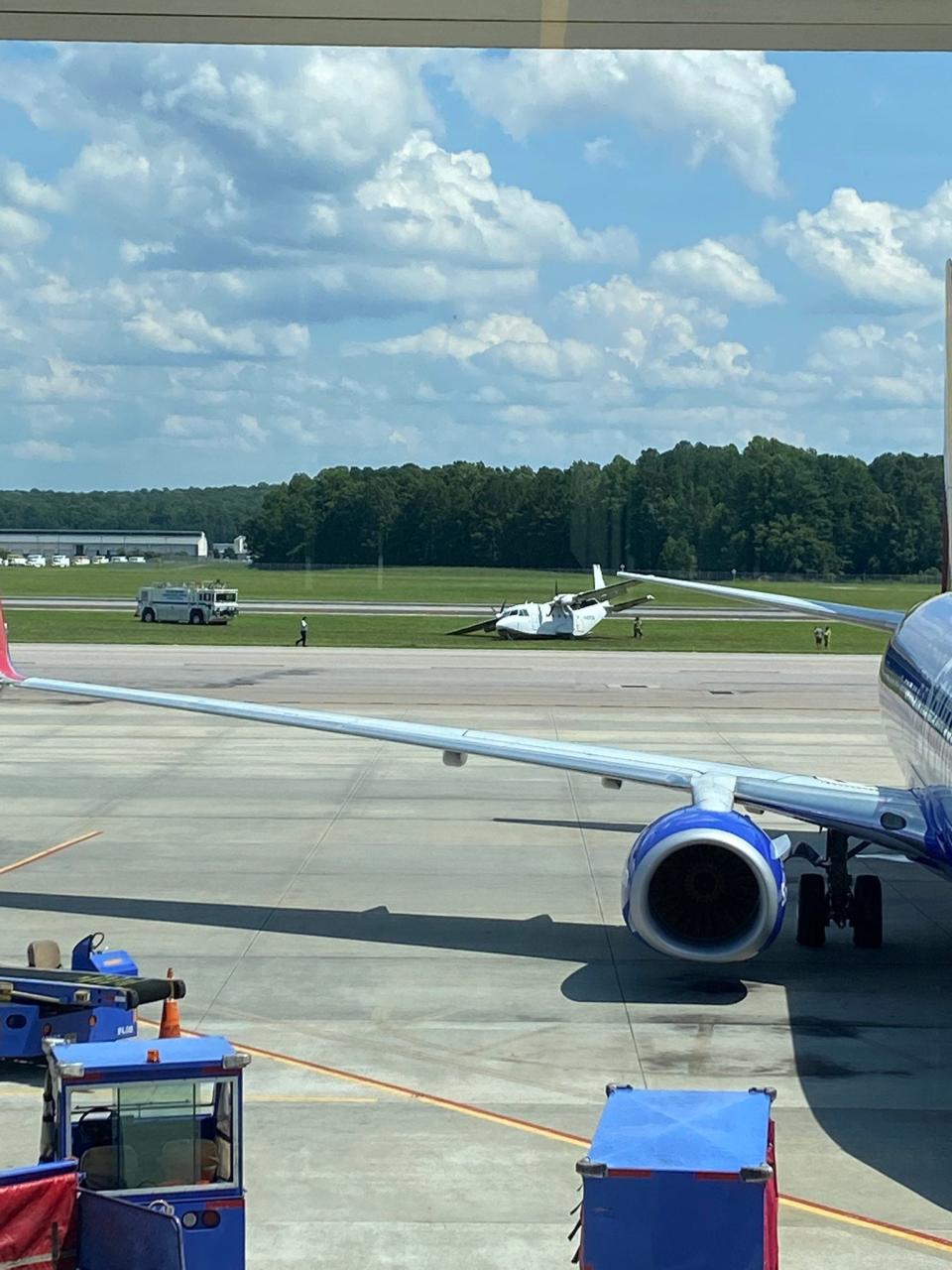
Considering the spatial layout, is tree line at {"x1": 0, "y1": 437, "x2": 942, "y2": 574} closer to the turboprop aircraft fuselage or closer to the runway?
the runway

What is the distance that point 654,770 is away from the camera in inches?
746

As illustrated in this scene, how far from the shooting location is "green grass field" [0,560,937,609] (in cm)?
11050

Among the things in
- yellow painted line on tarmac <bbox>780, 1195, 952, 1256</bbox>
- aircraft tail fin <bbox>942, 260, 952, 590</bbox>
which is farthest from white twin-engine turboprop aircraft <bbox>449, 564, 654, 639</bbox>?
yellow painted line on tarmac <bbox>780, 1195, 952, 1256</bbox>


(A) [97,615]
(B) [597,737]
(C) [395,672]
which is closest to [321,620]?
(A) [97,615]

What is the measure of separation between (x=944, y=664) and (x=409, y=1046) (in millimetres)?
7175

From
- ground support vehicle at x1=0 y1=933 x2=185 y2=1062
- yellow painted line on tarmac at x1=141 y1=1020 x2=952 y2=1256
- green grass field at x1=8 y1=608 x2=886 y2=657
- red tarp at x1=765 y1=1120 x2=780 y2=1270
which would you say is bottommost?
green grass field at x1=8 y1=608 x2=886 y2=657

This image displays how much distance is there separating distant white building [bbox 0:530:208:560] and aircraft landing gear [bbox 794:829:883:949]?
146278 mm

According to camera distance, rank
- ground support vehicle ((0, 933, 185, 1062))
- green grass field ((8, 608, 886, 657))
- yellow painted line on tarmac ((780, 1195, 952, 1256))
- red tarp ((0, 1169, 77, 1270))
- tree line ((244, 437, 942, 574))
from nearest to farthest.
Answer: red tarp ((0, 1169, 77, 1270)) → yellow painted line on tarmac ((780, 1195, 952, 1256)) → ground support vehicle ((0, 933, 185, 1062)) → green grass field ((8, 608, 886, 657)) → tree line ((244, 437, 942, 574))

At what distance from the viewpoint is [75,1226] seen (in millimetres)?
8953

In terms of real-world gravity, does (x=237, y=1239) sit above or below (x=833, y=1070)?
above

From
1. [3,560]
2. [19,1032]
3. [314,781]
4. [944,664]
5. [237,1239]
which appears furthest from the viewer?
[3,560]

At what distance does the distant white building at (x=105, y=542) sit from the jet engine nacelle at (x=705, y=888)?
148292 mm

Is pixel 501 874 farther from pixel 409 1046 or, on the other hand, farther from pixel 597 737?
pixel 597 737

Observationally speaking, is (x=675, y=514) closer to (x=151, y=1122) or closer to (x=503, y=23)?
(x=503, y=23)
